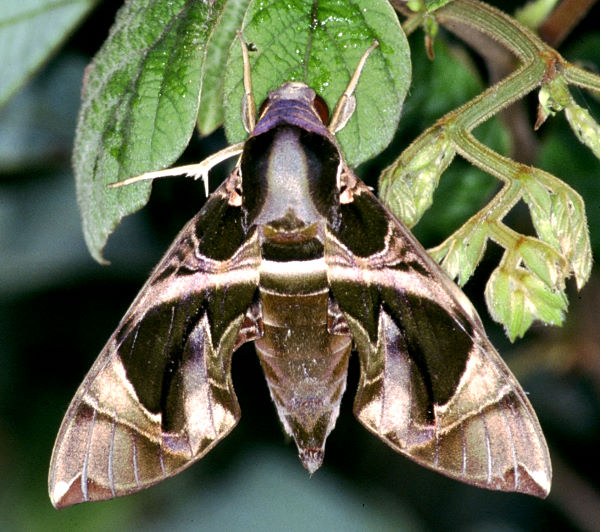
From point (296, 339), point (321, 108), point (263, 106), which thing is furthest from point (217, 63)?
point (296, 339)

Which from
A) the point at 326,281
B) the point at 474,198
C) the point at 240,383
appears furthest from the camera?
the point at 240,383

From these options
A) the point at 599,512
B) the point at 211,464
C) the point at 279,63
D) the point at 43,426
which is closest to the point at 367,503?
the point at 211,464

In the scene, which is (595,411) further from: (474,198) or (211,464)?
(211,464)

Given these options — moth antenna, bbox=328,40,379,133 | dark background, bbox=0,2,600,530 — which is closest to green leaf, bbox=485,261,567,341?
moth antenna, bbox=328,40,379,133

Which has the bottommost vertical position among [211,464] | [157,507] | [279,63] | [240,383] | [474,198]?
[157,507]

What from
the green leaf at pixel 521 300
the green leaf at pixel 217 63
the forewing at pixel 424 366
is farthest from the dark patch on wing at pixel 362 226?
the green leaf at pixel 217 63

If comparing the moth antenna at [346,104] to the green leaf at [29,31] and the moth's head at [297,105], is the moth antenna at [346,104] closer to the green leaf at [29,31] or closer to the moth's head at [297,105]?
the moth's head at [297,105]
